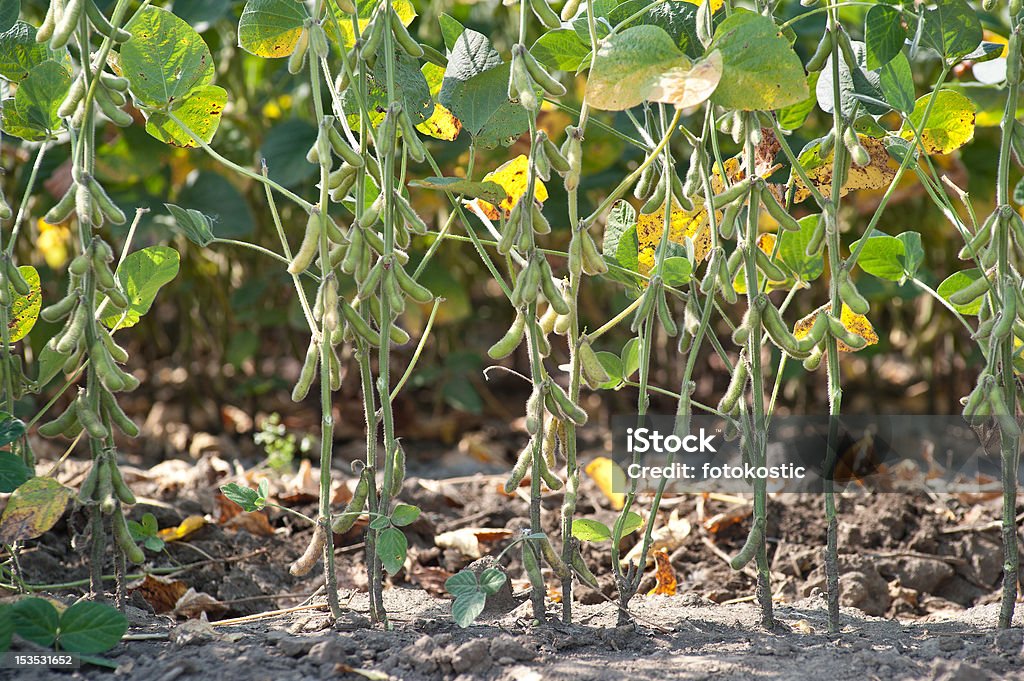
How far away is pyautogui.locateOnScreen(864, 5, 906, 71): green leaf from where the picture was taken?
1.08m

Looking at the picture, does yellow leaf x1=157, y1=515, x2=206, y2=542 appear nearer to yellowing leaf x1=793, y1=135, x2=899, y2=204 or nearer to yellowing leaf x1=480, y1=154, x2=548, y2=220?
yellowing leaf x1=480, y1=154, x2=548, y2=220

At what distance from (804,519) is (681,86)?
3.27 ft

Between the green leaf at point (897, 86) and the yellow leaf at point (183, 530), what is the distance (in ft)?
3.76

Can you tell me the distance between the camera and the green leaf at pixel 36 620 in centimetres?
Result: 101

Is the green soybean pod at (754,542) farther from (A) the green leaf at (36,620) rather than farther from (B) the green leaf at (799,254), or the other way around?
(A) the green leaf at (36,620)

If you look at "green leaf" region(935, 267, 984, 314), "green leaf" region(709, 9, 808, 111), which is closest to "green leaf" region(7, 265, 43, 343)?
"green leaf" region(709, 9, 808, 111)

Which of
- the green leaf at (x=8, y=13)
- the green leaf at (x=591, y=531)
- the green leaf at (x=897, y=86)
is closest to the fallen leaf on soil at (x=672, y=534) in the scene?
the green leaf at (x=591, y=531)

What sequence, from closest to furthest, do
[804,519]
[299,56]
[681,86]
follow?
[681,86] → [299,56] → [804,519]

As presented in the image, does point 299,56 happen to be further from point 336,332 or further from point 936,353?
point 936,353

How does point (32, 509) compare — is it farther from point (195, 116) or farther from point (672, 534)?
point (672, 534)

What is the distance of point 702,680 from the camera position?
99 cm

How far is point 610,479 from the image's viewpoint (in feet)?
5.78

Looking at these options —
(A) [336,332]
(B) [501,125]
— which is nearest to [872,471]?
(B) [501,125]

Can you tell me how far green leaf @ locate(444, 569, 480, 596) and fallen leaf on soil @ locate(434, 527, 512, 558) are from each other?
532 mm
